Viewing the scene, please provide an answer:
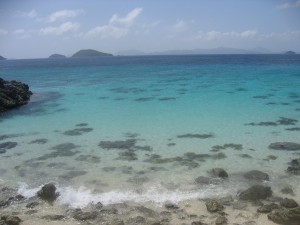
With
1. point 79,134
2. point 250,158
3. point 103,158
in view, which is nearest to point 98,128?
point 79,134

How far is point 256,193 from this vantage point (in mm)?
12602

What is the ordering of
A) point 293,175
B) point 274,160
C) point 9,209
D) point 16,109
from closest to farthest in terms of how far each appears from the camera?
point 9,209 → point 293,175 → point 274,160 → point 16,109

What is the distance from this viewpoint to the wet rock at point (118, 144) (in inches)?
749

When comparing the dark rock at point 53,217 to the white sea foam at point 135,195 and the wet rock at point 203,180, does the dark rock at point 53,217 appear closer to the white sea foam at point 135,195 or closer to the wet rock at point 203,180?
the white sea foam at point 135,195

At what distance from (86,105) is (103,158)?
640 inches

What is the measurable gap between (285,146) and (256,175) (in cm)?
465

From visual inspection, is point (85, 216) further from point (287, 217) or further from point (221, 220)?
point (287, 217)

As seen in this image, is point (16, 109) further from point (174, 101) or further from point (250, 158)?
point (250, 158)

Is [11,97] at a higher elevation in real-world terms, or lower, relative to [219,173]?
higher

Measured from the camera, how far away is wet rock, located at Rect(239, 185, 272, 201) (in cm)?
1253

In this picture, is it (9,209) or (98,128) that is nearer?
(9,209)

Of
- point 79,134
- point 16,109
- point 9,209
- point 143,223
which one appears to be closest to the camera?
point 143,223

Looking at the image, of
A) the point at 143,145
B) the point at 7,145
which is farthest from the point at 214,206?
the point at 7,145

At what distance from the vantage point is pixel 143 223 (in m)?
11.0
